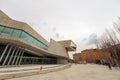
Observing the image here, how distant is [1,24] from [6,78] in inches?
415

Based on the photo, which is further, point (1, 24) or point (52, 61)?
point (52, 61)

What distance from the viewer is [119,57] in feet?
64.5

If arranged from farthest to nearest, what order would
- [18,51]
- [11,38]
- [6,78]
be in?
[18,51] < [11,38] < [6,78]

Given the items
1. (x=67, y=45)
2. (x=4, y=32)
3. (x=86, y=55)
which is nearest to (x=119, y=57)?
(x=4, y=32)

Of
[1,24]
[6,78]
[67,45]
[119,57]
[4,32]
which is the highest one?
[67,45]

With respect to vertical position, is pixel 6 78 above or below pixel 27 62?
below

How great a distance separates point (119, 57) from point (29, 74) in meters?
16.0

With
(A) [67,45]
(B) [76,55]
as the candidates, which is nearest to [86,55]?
(B) [76,55]

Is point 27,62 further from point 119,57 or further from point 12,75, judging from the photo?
point 119,57

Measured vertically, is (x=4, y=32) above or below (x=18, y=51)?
above

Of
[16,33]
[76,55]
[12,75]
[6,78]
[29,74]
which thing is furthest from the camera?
[76,55]

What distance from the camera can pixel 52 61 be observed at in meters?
41.3

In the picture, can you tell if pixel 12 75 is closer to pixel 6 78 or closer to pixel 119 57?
pixel 6 78

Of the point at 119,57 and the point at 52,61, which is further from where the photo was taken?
the point at 52,61
